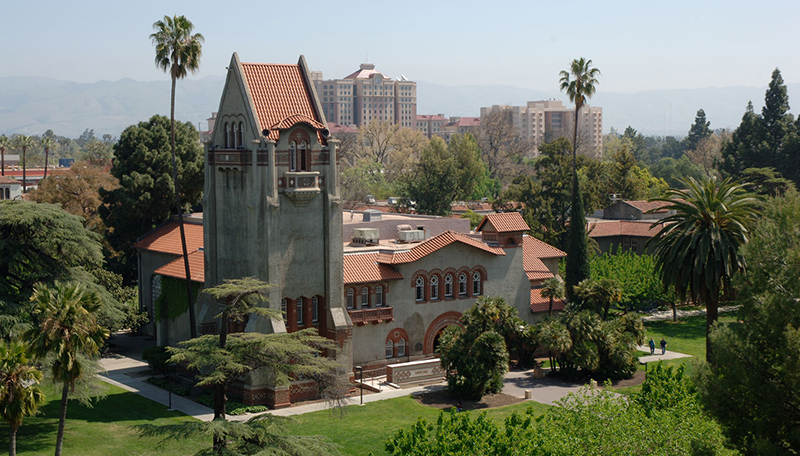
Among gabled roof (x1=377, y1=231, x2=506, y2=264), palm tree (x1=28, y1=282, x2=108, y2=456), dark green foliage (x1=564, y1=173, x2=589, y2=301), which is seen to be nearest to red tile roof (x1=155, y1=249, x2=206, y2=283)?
gabled roof (x1=377, y1=231, x2=506, y2=264)

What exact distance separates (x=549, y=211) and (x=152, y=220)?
36.9 metres

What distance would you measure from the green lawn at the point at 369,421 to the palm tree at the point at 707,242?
32.7 feet

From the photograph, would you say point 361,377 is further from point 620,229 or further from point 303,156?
point 620,229

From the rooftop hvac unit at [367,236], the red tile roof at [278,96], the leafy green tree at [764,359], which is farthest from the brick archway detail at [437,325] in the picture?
the leafy green tree at [764,359]

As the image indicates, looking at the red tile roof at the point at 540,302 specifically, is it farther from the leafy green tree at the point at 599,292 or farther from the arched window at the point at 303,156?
the arched window at the point at 303,156

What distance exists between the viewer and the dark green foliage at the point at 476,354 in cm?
4891

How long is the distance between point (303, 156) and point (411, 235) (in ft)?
47.1

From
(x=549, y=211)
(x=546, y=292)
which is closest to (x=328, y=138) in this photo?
(x=546, y=292)

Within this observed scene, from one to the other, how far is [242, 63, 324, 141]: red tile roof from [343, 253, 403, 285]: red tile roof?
8559 mm

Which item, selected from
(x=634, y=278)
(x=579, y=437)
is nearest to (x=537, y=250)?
(x=634, y=278)

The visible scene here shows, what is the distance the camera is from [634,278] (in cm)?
7538

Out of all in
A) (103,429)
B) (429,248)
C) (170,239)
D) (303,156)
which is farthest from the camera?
(170,239)

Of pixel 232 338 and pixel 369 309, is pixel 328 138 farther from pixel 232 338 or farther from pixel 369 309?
pixel 232 338

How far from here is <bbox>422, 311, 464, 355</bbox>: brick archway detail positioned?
56491 millimetres
